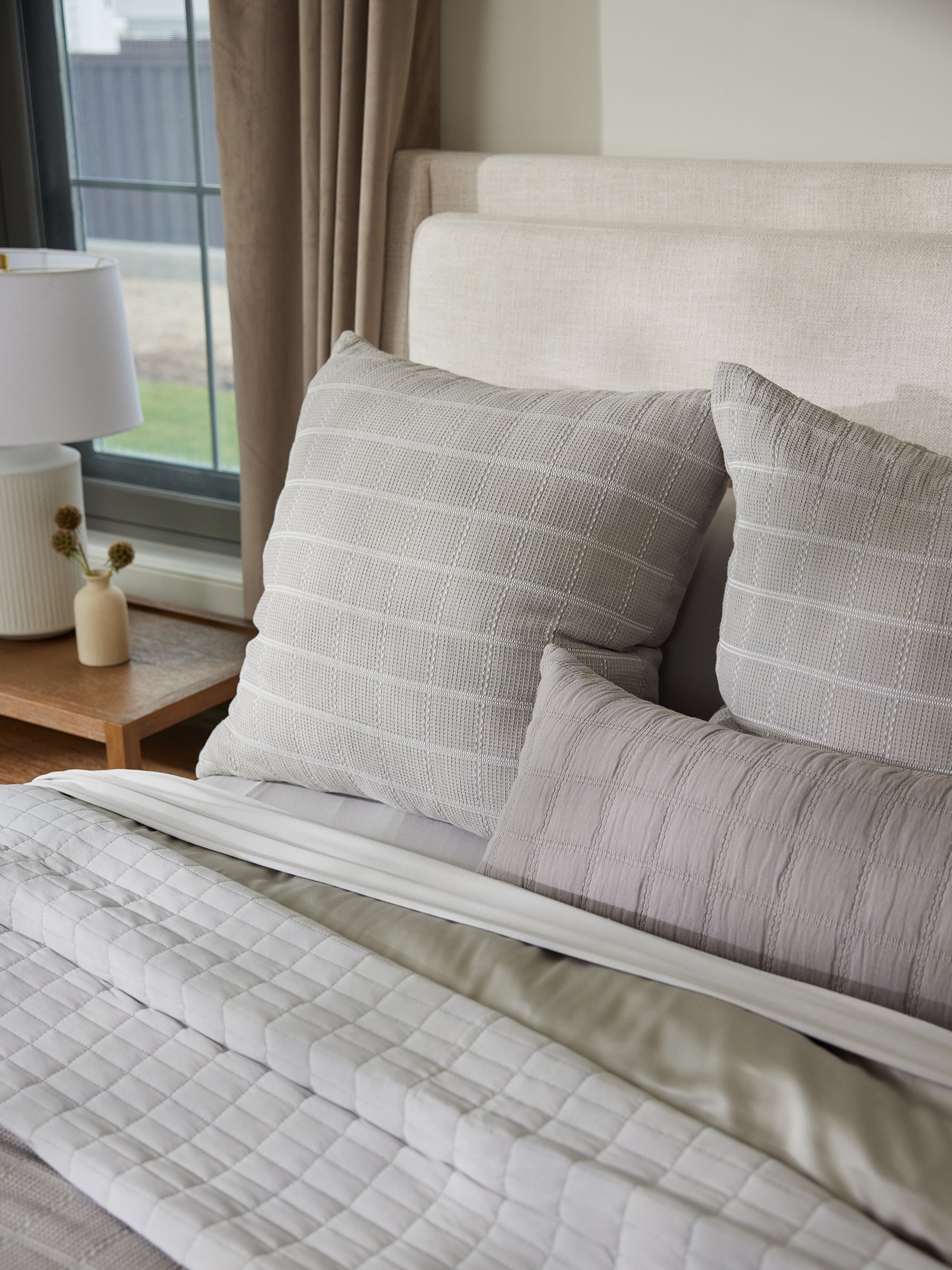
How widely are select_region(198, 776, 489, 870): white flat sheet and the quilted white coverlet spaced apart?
25 cm

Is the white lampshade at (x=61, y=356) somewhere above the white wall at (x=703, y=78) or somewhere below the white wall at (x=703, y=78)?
below

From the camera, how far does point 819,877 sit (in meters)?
Answer: 0.93

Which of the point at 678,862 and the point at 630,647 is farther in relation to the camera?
the point at 630,647

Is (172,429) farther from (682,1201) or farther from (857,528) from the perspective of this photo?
(682,1201)

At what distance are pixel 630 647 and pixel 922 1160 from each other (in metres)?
0.64

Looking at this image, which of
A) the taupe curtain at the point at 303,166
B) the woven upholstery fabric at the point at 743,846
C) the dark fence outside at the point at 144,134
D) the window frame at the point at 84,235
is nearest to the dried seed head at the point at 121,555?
the taupe curtain at the point at 303,166

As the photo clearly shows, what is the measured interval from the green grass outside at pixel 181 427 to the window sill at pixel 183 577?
0.20 meters

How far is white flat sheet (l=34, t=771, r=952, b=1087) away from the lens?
0.87 metres

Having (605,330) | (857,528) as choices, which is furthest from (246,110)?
(857,528)

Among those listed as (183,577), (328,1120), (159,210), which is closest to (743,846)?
(328,1120)

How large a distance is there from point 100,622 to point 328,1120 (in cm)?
133

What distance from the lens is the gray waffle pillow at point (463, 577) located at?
123 cm

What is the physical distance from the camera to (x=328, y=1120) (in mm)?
845

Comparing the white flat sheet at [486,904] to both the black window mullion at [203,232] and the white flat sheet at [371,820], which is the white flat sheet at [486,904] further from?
the black window mullion at [203,232]
